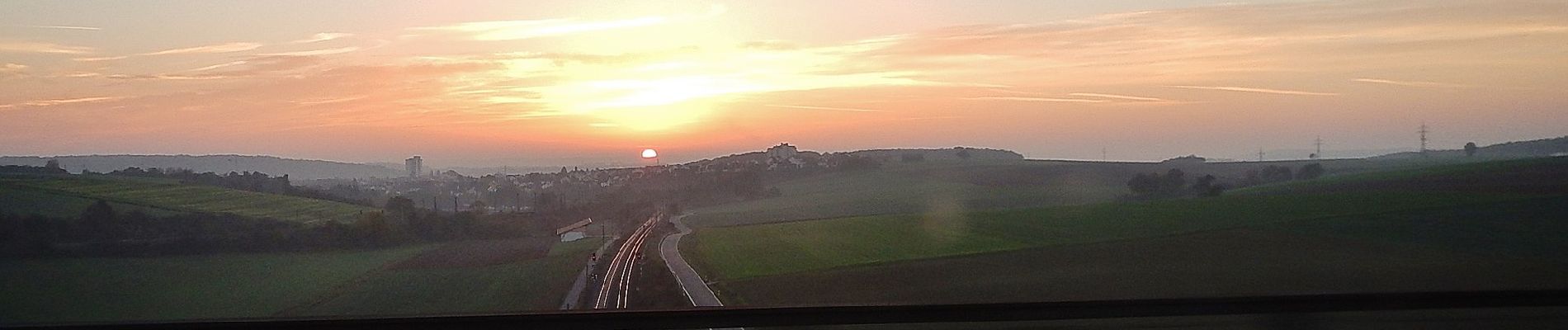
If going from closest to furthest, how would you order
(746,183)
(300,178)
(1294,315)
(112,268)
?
(1294,315), (112,268), (300,178), (746,183)

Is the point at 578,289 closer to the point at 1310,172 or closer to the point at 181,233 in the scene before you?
the point at 181,233

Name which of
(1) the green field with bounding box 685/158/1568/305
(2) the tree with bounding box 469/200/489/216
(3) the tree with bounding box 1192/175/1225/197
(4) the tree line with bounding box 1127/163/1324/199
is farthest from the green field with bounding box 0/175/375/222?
(3) the tree with bounding box 1192/175/1225/197

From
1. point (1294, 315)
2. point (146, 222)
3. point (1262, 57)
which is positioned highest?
point (1262, 57)

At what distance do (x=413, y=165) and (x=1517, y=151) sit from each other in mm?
3470

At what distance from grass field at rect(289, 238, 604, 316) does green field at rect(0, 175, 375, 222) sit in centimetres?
29

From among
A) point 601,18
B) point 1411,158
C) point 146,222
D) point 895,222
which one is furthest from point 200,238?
point 1411,158

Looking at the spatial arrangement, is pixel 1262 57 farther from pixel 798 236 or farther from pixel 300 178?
pixel 300 178

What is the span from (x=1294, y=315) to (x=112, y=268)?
9.74ft

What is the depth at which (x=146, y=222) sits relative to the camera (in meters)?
3.08

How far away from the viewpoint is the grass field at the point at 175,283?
2.92 meters

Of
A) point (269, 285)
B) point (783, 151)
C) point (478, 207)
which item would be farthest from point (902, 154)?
point (269, 285)

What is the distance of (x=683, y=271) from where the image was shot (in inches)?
122

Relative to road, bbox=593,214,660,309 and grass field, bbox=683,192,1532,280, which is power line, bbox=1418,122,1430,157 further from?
road, bbox=593,214,660,309

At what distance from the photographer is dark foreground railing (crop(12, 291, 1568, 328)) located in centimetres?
236
